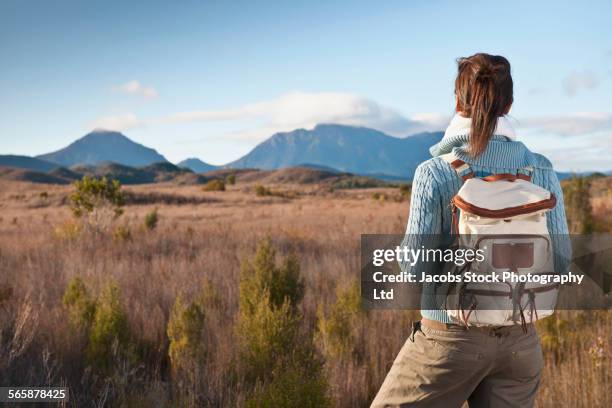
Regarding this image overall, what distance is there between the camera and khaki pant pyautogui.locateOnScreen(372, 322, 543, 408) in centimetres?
178

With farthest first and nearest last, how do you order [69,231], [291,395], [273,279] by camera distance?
[69,231]
[273,279]
[291,395]

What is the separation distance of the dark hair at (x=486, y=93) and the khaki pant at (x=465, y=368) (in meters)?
0.65

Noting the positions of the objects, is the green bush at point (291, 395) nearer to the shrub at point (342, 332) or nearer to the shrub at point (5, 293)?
the shrub at point (342, 332)

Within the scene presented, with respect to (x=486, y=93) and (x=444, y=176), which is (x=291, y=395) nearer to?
(x=444, y=176)

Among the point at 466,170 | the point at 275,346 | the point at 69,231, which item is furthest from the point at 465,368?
the point at 69,231

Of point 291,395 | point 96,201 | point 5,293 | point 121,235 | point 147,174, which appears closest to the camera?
point 291,395

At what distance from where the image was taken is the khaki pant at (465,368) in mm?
1776

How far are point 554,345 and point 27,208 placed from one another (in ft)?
101

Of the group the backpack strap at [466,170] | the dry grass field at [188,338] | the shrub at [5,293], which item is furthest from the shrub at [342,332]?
the shrub at [5,293]

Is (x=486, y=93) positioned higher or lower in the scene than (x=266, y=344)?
higher

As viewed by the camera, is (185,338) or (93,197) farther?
(93,197)

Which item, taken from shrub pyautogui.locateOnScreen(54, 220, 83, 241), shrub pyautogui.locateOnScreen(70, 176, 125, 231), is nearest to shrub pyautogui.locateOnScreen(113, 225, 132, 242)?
shrub pyautogui.locateOnScreen(54, 220, 83, 241)

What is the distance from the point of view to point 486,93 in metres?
1.71

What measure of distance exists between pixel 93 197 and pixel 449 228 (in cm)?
Answer: 1227
